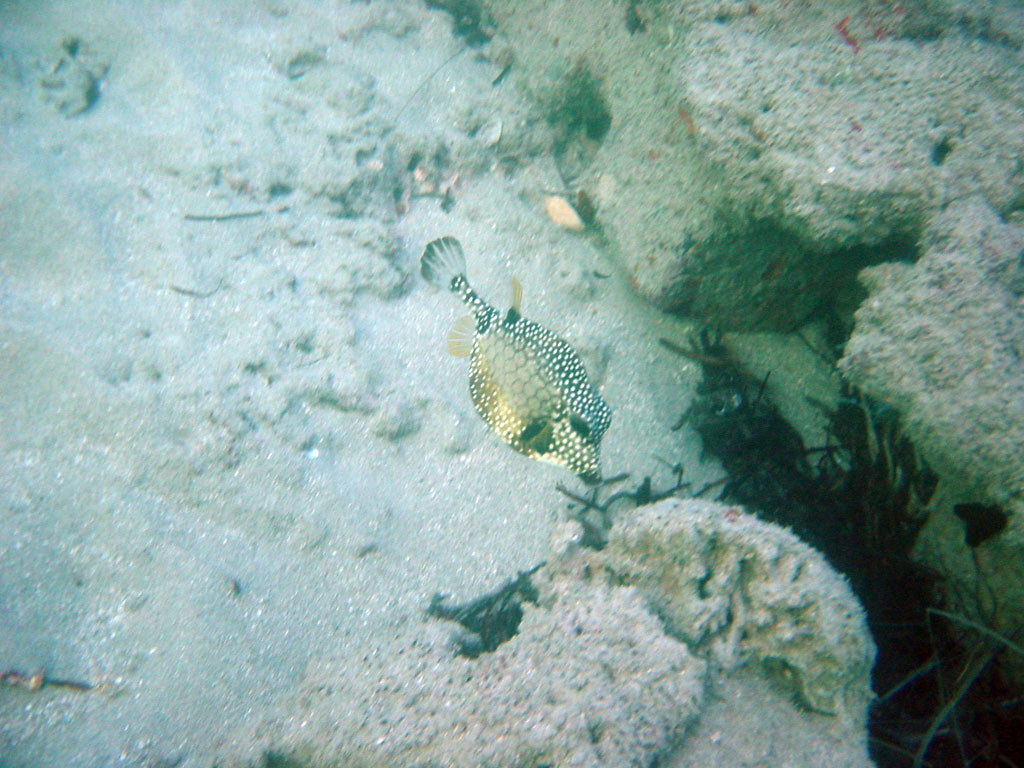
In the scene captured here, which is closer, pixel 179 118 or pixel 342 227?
pixel 342 227

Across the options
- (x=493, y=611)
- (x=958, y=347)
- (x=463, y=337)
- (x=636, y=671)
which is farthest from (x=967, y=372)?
(x=493, y=611)

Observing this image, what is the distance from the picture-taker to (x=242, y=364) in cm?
418

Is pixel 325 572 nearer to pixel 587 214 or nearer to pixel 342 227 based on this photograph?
pixel 342 227

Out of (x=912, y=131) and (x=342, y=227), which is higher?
(x=912, y=131)

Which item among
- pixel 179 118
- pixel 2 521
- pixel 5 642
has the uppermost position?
pixel 179 118

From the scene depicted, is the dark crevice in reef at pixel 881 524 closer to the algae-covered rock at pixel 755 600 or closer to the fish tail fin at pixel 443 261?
the algae-covered rock at pixel 755 600

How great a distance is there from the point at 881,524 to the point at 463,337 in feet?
11.2

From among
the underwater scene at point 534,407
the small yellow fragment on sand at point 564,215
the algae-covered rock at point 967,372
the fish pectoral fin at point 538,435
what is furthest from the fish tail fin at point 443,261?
the algae-covered rock at point 967,372

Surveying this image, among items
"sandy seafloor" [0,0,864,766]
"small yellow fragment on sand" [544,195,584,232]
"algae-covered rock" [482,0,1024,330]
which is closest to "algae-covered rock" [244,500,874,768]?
"sandy seafloor" [0,0,864,766]

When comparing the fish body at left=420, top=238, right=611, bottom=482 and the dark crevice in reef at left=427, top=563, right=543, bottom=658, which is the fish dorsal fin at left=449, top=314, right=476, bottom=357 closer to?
the fish body at left=420, top=238, right=611, bottom=482

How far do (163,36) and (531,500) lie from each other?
6.84 meters

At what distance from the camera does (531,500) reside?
13.9 feet

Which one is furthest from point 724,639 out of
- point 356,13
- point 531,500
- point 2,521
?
point 356,13

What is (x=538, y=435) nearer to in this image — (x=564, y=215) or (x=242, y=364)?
(x=242, y=364)
